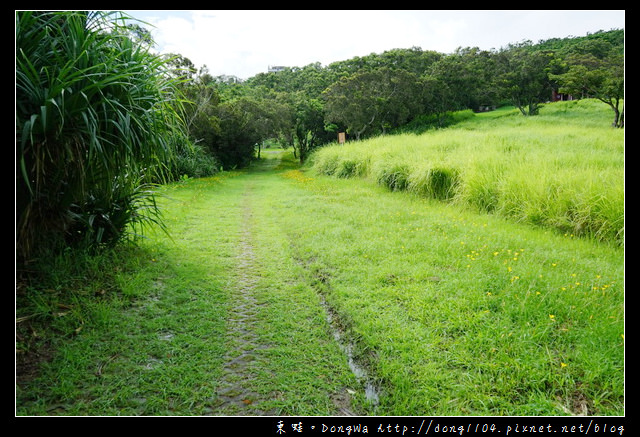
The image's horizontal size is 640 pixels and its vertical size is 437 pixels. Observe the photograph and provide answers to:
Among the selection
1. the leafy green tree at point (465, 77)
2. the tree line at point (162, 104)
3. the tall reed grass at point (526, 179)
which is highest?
the leafy green tree at point (465, 77)

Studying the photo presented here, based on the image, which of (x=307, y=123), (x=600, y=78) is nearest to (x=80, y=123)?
(x=600, y=78)

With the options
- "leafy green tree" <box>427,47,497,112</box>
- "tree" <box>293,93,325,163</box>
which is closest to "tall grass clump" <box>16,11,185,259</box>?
"tree" <box>293,93,325,163</box>

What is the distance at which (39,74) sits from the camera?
2.55m

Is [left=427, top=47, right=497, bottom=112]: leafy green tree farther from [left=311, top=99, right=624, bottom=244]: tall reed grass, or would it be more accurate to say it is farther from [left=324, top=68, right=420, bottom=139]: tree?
[left=311, top=99, right=624, bottom=244]: tall reed grass

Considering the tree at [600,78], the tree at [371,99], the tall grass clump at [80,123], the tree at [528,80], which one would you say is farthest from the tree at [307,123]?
the tall grass clump at [80,123]

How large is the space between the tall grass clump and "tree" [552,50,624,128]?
21544 millimetres

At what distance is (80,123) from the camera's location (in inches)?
105

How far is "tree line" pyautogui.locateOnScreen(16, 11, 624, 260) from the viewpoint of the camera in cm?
254

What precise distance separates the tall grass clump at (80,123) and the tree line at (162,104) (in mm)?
12

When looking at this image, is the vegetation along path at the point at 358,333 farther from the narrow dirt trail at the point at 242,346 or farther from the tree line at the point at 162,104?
the tree line at the point at 162,104

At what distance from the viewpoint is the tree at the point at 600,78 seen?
18.7 metres

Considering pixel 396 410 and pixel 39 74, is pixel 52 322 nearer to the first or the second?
pixel 39 74

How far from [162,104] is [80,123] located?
3.54ft
